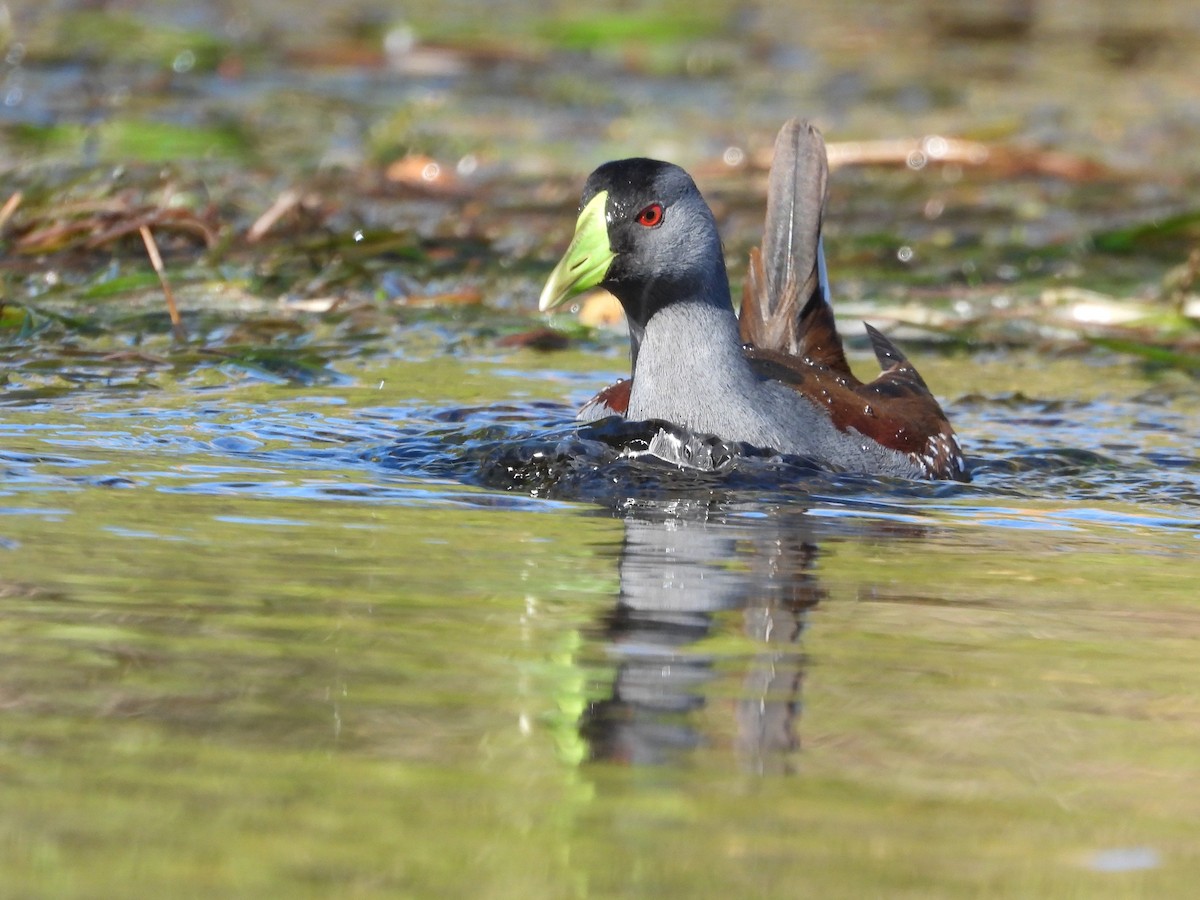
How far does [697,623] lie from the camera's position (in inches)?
130

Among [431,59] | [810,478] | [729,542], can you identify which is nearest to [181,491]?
[729,542]

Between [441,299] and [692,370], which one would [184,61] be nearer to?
[441,299]

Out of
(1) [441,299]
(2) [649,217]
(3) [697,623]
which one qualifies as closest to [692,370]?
(2) [649,217]

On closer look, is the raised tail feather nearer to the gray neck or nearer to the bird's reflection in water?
the gray neck

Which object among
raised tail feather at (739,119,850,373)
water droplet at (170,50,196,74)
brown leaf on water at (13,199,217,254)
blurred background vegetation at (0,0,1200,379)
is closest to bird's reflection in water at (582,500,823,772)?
raised tail feather at (739,119,850,373)

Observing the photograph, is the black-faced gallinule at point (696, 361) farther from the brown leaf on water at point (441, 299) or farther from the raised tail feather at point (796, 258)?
the brown leaf on water at point (441, 299)

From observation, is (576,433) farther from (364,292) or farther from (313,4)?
(313,4)

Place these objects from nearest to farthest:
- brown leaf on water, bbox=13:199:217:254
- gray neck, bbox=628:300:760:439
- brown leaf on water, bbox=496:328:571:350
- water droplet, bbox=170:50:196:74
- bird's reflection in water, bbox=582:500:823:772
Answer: bird's reflection in water, bbox=582:500:823:772
gray neck, bbox=628:300:760:439
brown leaf on water, bbox=496:328:571:350
brown leaf on water, bbox=13:199:217:254
water droplet, bbox=170:50:196:74

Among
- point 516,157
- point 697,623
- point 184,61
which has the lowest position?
point 697,623

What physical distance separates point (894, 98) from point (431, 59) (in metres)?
3.14

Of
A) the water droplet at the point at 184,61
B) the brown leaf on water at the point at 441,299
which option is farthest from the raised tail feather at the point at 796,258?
the water droplet at the point at 184,61

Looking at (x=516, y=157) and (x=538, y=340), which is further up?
(x=516, y=157)

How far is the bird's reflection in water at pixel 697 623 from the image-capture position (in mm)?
2645

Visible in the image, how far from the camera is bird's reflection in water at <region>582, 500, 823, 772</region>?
2.64 meters
